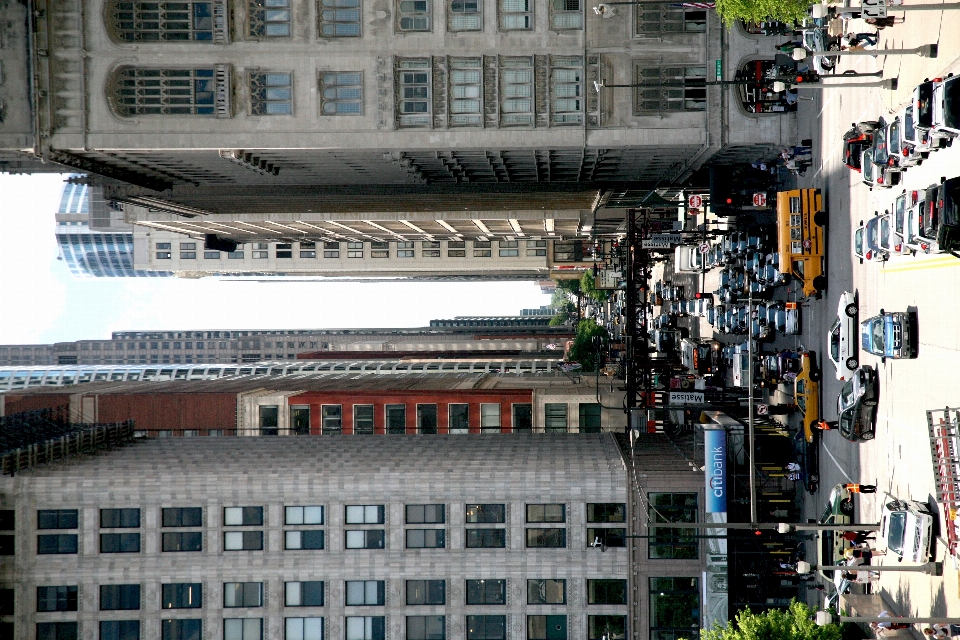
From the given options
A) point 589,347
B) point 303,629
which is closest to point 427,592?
point 303,629

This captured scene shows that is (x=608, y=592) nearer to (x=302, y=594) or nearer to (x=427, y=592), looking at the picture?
(x=427, y=592)

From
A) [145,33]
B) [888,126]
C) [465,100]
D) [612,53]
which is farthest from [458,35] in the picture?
[888,126]

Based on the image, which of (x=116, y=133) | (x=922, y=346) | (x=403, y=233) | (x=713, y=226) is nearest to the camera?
(x=922, y=346)

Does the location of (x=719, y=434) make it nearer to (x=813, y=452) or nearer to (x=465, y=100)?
(x=813, y=452)

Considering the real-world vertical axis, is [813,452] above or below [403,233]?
below

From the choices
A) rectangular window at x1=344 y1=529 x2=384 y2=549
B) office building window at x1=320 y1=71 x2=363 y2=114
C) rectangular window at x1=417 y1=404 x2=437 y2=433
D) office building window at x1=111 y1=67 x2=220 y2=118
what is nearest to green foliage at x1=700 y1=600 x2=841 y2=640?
rectangular window at x1=344 y1=529 x2=384 y2=549

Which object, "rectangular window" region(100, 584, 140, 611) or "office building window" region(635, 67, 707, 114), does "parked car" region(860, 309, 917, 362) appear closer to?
"office building window" region(635, 67, 707, 114)

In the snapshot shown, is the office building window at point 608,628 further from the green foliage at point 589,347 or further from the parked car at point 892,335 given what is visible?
the green foliage at point 589,347
